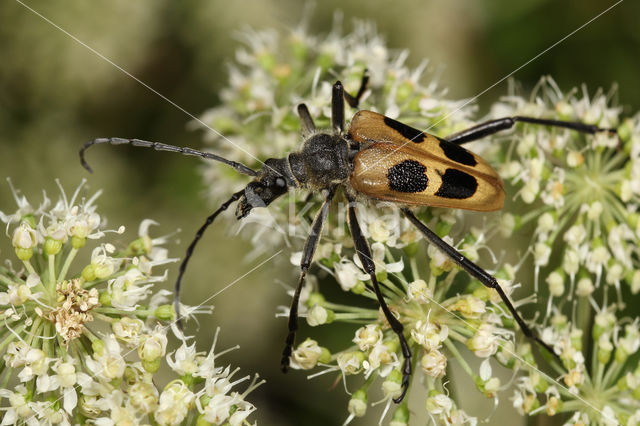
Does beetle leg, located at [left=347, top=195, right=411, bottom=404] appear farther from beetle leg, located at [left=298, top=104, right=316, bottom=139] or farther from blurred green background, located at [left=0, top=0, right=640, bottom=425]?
blurred green background, located at [left=0, top=0, right=640, bottom=425]

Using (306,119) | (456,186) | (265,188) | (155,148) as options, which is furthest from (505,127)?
(155,148)

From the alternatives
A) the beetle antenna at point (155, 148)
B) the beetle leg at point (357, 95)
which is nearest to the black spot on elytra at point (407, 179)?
the beetle leg at point (357, 95)

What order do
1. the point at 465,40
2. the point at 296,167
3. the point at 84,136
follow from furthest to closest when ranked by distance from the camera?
the point at 465,40
the point at 84,136
the point at 296,167

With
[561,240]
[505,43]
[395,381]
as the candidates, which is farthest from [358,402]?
[505,43]

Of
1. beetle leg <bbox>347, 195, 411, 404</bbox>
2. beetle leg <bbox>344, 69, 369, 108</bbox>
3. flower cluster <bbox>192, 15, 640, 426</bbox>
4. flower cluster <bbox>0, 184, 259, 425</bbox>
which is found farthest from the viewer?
beetle leg <bbox>344, 69, 369, 108</bbox>

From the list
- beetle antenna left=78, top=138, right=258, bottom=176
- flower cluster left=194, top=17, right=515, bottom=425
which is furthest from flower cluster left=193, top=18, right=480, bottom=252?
beetle antenna left=78, top=138, right=258, bottom=176

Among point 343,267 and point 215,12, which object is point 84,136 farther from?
point 343,267

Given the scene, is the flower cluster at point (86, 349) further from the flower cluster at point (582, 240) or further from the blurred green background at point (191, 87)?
the flower cluster at point (582, 240)
